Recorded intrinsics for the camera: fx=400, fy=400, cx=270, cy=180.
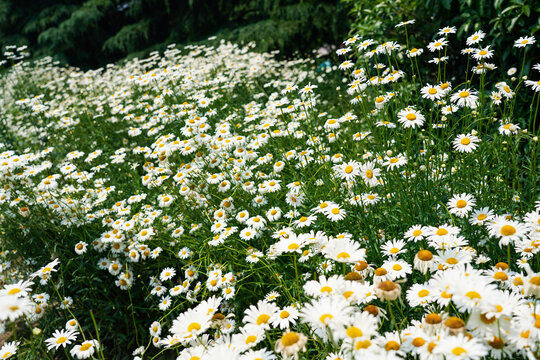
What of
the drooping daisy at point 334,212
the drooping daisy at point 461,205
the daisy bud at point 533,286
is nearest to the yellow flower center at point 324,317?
the daisy bud at point 533,286

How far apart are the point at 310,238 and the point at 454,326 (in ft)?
2.15

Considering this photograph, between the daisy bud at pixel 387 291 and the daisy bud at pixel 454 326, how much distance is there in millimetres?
138

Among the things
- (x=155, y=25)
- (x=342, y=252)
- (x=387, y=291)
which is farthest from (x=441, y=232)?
(x=155, y=25)

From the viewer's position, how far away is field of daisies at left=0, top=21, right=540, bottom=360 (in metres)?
1.18

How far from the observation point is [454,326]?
3.12 feet

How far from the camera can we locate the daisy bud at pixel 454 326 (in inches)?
36.6

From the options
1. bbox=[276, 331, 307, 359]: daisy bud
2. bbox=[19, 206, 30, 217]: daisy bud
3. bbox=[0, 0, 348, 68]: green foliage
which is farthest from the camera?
bbox=[0, 0, 348, 68]: green foliage

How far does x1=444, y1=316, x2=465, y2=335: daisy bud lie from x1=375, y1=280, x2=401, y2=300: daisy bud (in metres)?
0.14

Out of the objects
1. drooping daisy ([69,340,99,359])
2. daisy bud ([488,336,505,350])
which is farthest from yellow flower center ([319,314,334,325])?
drooping daisy ([69,340,99,359])

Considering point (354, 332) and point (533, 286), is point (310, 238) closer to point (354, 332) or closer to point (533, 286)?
point (354, 332)

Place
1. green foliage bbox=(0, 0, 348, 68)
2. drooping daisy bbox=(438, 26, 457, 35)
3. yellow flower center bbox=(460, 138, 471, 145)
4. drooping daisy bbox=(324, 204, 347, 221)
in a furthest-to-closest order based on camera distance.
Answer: green foliage bbox=(0, 0, 348, 68)
drooping daisy bbox=(438, 26, 457, 35)
yellow flower center bbox=(460, 138, 471, 145)
drooping daisy bbox=(324, 204, 347, 221)

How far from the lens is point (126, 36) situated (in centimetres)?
928

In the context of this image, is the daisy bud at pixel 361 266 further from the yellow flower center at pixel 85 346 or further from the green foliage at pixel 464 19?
the green foliage at pixel 464 19

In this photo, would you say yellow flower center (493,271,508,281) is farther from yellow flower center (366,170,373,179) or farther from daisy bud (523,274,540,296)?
yellow flower center (366,170,373,179)
